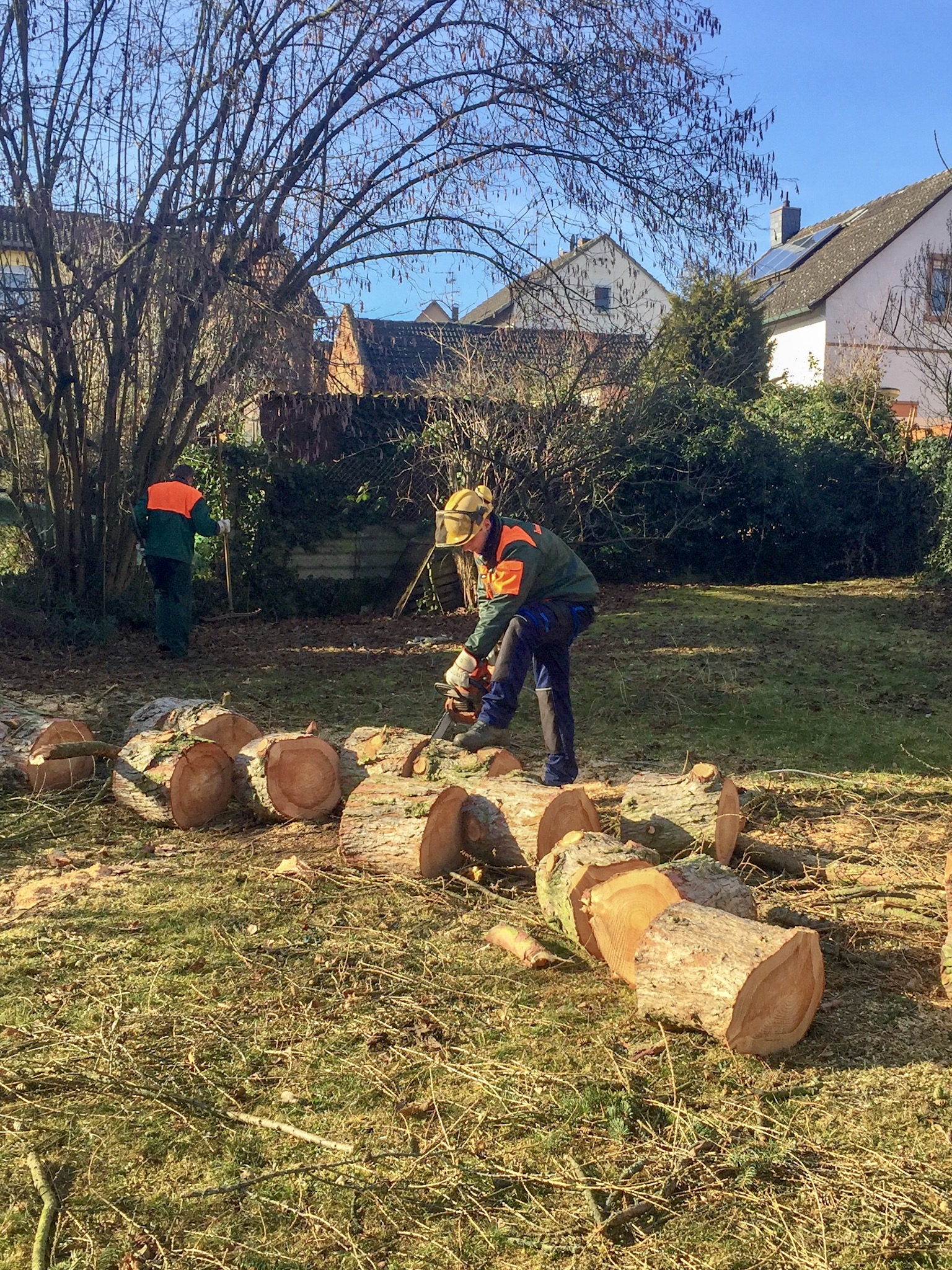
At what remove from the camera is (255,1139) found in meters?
2.61

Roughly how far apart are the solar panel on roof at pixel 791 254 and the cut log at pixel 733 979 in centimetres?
2705

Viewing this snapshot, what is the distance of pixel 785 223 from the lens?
31.9 meters

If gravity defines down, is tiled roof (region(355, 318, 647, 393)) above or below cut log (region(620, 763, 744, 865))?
above

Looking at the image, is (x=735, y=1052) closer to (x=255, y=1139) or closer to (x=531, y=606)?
(x=255, y=1139)

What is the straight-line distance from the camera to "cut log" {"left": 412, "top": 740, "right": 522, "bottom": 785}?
15.5 feet

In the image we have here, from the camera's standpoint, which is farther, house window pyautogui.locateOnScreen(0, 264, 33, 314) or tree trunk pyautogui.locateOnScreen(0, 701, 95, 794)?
house window pyautogui.locateOnScreen(0, 264, 33, 314)

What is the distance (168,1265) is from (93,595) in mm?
9311

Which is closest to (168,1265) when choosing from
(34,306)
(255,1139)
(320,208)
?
(255,1139)

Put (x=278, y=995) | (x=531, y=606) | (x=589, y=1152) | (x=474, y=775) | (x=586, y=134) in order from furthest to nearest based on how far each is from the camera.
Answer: (x=586, y=134) → (x=531, y=606) → (x=474, y=775) → (x=278, y=995) → (x=589, y=1152)

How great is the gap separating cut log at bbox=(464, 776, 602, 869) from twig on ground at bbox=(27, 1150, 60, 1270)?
216 centimetres

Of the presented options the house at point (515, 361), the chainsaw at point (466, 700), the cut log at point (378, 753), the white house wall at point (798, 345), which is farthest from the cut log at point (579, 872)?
the white house wall at point (798, 345)

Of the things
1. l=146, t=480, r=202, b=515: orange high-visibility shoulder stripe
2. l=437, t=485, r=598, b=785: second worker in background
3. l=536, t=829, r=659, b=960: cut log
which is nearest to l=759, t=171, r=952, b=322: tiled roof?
l=146, t=480, r=202, b=515: orange high-visibility shoulder stripe

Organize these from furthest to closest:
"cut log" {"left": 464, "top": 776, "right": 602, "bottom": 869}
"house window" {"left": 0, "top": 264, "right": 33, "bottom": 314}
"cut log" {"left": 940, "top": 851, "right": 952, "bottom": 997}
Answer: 1. "house window" {"left": 0, "top": 264, "right": 33, "bottom": 314}
2. "cut log" {"left": 464, "top": 776, "right": 602, "bottom": 869}
3. "cut log" {"left": 940, "top": 851, "right": 952, "bottom": 997}

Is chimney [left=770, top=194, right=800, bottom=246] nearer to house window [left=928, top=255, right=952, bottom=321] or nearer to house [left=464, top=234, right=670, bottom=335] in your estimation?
house window [left=928, top=255, right=952, bottom=321]
